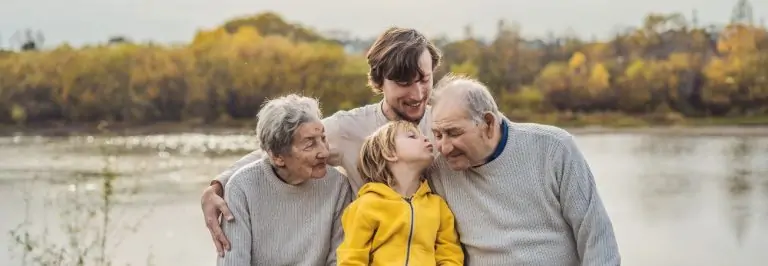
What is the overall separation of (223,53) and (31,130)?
2.64 metres

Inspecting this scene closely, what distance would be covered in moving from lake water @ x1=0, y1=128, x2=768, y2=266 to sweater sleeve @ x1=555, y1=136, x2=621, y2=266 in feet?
6.48

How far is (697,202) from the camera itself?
11.9 meters

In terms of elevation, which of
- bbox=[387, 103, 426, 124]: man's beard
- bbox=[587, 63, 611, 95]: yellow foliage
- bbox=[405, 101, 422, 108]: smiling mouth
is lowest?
bbox=[587, 63, 611, 95]: yellow foliage

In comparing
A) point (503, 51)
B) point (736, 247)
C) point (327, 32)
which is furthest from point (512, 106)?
point (736, 247)

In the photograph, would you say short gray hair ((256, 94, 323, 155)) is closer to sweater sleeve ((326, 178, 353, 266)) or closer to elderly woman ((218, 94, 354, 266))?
elderly woman ((218, 94, 354, 266))

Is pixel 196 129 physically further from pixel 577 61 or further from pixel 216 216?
pixel 216 216

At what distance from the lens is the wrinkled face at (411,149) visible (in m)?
2.47

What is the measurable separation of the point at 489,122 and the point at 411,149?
18cm

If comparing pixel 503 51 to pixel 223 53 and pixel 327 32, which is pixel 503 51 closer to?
pixel 327 32

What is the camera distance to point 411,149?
2473 mm

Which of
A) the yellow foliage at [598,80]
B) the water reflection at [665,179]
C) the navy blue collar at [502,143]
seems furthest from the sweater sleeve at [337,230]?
the yellow foliage at [598,80]

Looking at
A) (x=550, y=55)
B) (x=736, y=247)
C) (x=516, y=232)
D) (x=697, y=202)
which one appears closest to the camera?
(x=516, y=232)

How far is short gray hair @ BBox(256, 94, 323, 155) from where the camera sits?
2500 millimetres

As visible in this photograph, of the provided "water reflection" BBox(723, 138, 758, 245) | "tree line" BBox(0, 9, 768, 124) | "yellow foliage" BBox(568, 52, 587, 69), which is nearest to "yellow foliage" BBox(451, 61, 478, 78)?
"tree line" BBox(0, 9, 768, 124)
